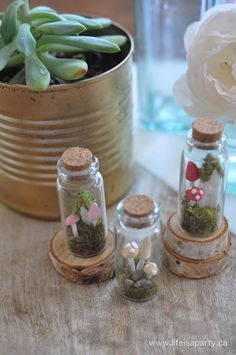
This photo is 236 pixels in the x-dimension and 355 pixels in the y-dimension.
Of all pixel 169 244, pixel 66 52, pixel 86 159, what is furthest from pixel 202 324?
pixel 66 52

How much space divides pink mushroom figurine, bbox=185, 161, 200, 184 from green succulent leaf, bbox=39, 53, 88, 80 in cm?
15

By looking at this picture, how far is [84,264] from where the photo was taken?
61 cm

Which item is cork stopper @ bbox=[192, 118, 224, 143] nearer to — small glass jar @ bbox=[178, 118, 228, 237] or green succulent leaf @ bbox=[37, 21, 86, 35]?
small glass jar @ bbox=[178, 118, 228, 237]

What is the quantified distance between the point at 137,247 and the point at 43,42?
0.26 m

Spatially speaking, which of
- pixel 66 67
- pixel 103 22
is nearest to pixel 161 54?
pixel 103 22

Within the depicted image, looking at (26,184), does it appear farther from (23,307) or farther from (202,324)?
(202,324)

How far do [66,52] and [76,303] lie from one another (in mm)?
312

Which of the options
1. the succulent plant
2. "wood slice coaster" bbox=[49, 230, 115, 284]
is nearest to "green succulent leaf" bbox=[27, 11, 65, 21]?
the succulent plant

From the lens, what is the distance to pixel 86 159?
58cm

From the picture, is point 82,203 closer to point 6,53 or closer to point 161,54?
point 6,53

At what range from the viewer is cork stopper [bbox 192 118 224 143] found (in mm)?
571

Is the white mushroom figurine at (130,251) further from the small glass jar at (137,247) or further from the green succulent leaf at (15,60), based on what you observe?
the green succulent leaf at (15,60)

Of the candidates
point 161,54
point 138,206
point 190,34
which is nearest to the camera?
point 138,206

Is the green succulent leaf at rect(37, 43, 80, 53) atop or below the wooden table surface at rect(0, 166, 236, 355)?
atop
